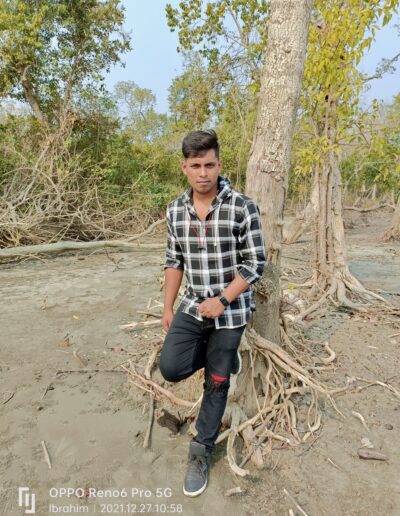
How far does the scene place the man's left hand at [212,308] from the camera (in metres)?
1.87

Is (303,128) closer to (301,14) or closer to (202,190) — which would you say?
(301,14)

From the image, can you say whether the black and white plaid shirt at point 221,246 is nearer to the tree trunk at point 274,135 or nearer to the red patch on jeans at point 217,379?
the red patch on jeans at point 217,379

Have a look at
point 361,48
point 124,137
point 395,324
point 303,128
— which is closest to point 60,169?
point 124,137

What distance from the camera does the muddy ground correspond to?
193cm

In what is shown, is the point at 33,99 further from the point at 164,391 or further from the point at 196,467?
the point at 196,467

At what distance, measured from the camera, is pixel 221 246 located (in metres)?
1.94

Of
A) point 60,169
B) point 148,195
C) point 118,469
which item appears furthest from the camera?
point 148,195

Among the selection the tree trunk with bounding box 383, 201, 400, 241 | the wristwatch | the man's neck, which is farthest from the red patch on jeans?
the tree trunk with bounding box 383, 201, 400, 241

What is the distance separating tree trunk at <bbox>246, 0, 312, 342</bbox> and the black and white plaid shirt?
1.76 ft

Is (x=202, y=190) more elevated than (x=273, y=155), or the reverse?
(x=273, y=155)

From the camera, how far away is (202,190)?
191 cm

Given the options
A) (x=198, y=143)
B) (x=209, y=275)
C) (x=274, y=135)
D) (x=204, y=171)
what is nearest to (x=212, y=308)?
(x=209, y=275)

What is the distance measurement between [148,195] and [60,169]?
286 centimetres

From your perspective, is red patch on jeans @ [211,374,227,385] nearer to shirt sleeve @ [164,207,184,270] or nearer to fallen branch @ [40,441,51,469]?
shirt sleeve @ [164,207,184,270]
